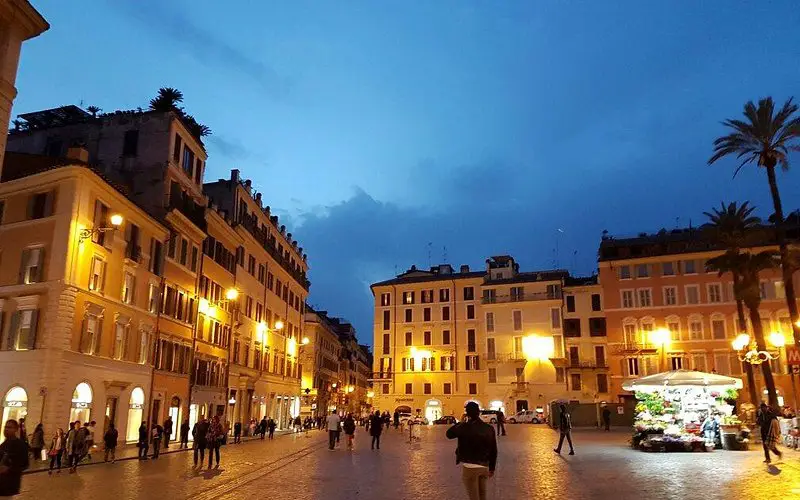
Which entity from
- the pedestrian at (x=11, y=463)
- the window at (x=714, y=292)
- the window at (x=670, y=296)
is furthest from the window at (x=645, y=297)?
the pedestrian at (x=11, y=463)

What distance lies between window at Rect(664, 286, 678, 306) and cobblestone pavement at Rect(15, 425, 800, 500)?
4478 centimetres

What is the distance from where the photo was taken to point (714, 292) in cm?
6625

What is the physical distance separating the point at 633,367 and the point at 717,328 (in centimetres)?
921

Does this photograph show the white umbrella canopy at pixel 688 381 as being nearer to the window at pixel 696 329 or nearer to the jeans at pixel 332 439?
the jeans at pixel 332 439

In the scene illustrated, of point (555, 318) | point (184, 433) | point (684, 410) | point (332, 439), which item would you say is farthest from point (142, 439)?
point (555, 318)

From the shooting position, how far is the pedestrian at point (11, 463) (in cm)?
A: 774

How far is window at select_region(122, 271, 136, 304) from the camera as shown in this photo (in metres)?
31.7

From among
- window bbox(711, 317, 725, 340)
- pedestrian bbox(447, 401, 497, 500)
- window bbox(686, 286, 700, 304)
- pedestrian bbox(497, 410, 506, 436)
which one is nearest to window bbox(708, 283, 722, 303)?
window bbox(686, 286, 700, 304)

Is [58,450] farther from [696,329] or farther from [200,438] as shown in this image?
[696,329]

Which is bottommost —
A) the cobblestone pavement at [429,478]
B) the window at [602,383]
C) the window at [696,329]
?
the cobblestone pavement at [429,478]

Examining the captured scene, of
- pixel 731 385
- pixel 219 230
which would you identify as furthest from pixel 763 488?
pixel 219 230

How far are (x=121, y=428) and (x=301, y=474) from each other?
55.5ft

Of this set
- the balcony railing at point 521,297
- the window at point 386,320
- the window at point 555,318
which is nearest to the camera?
the window at point 555,318

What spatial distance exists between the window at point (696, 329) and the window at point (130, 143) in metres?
55.4
